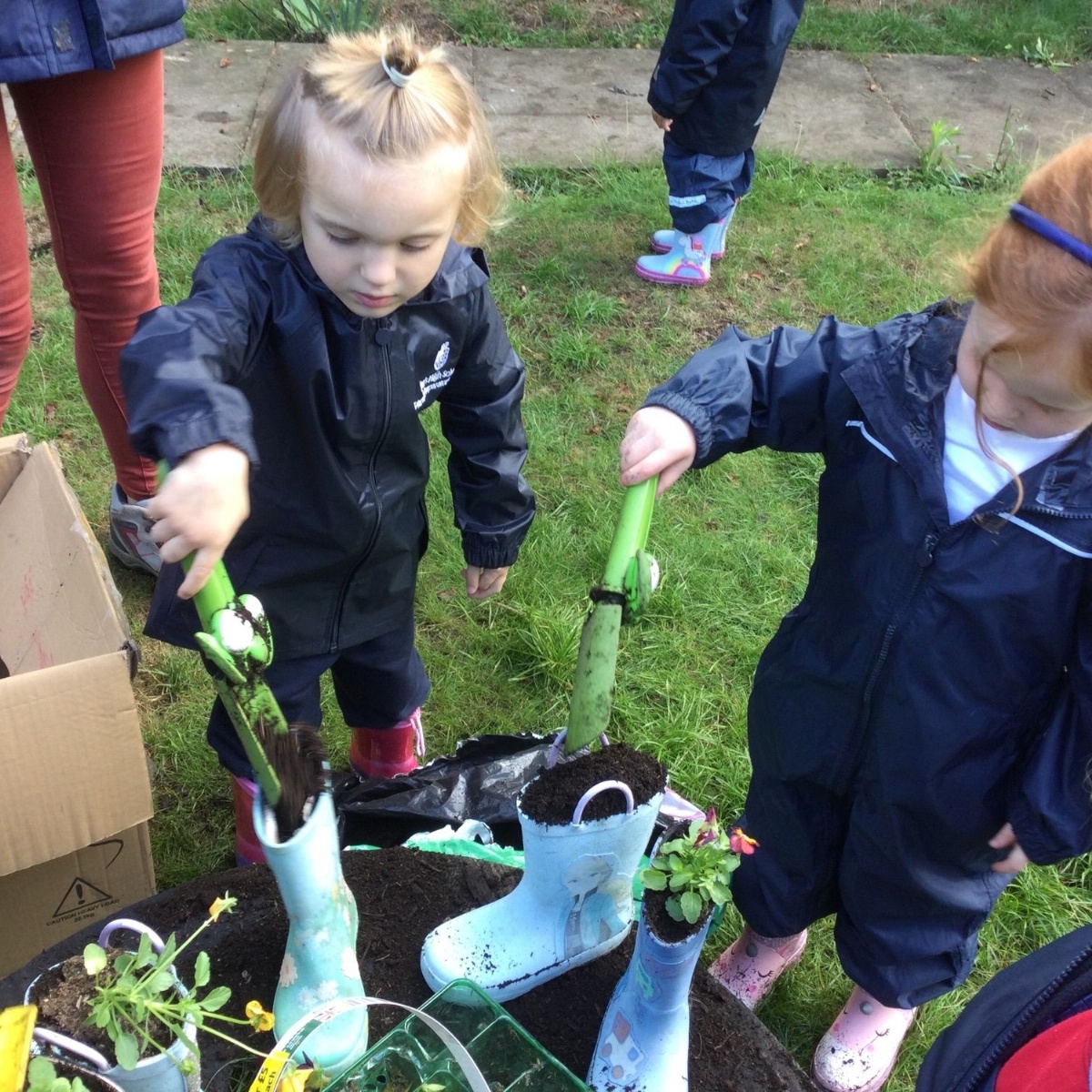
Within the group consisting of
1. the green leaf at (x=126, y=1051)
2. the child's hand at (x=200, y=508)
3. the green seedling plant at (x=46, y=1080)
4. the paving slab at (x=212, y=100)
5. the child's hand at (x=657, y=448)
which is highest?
the child's hand at (x=200, y=508)

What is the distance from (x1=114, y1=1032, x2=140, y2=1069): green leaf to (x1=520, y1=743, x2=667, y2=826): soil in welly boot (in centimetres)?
48

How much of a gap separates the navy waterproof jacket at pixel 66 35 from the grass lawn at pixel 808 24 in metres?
3.88

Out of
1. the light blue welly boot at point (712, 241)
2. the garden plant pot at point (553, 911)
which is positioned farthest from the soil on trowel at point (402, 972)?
the light blue welly boot at point (712, 241)

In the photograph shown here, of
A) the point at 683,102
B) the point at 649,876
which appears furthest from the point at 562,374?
the point at 649,876

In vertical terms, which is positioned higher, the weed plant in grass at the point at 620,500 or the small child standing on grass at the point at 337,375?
the small child standing on grass at the point at 337,375

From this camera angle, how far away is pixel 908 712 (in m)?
1.49

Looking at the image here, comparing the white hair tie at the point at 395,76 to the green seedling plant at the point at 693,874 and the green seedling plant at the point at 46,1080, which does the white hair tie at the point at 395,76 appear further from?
the green seedling plant at the point at 46,1080

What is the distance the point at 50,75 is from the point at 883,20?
5.38 meters

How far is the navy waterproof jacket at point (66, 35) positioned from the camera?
1618 mm

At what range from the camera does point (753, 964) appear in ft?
6.49

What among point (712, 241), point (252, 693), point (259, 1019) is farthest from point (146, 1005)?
point (712, 241)

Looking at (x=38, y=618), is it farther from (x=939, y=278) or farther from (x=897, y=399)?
(x=939, y=278)

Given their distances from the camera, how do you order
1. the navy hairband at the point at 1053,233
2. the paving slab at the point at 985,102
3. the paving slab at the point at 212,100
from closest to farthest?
the navy hairband at the point at 1053,233, the paving slab at the point at 212,100, the paving slab at the point at 985,102

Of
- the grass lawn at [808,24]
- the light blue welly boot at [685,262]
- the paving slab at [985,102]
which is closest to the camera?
the light blue welly boot at [685,262]
